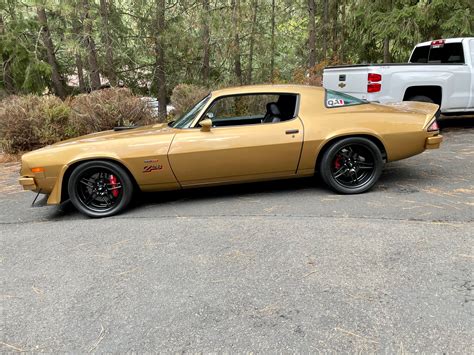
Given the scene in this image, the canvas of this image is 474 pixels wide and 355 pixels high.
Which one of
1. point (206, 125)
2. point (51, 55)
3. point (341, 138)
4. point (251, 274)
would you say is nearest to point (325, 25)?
point (51, 55)

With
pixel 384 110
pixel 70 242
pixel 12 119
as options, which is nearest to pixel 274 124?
pixel 384 110

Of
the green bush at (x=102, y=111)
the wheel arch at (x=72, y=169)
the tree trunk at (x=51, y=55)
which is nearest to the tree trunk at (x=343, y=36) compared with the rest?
the green bush at (x=102, y=111)

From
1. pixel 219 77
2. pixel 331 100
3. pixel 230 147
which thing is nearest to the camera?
pixel 230 147

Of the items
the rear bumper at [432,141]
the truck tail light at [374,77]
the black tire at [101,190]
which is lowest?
the black tire at [101,190]

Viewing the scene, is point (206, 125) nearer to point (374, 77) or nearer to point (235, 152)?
point (235, 152)

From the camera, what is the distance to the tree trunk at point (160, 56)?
1085 centimetres

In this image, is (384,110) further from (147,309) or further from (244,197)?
(147,309)

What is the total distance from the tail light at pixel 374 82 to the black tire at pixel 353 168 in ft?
10.7

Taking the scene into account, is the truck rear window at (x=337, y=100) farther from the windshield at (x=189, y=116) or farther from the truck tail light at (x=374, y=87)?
the truck tail light at (x=374, y=87)

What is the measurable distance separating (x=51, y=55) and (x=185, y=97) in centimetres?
495

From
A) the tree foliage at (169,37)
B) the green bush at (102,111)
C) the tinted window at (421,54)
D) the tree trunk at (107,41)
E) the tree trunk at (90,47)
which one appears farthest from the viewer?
the tree trunk at (107,41)

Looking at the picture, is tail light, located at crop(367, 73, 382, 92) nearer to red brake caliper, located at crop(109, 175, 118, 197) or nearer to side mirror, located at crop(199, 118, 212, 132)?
side mirror, located at crop(199, 118, 212, 132)

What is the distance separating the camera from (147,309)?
253 centimetres

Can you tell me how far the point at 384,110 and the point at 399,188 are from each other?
1.00m
